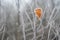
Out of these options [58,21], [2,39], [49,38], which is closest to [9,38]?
[2,39]

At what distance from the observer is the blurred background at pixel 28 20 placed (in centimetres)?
189

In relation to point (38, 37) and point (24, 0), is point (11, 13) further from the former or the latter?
point (38, 37)

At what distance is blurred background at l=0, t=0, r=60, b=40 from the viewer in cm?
189

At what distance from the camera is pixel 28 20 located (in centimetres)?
192

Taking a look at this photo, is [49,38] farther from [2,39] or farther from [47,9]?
[2,39]

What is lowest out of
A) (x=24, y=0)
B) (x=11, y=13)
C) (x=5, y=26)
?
(x=5, y=26)

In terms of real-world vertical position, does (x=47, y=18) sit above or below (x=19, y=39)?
above

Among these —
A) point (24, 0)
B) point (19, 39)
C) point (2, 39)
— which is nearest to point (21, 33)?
point (19, 39)

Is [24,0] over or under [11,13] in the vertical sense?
over

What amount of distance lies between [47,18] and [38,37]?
22 centimetres

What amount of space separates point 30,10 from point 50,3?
0.75 ft

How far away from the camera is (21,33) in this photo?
194 cm

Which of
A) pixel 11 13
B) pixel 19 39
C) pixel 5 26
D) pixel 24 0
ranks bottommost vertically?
pixel 19 39

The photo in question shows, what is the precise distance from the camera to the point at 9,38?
6.44 feet
